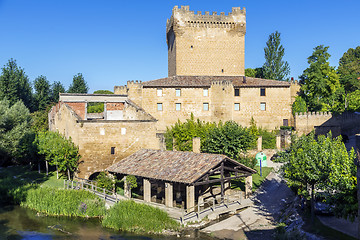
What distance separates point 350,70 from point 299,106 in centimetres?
2581

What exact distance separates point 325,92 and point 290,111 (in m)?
4.84

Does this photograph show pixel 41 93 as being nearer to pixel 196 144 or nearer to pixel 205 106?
pixel 205 106

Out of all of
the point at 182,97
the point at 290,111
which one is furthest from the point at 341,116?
the point at 182,97

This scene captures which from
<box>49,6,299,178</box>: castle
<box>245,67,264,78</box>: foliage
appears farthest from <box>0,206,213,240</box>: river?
<box>245,67,264,78</box>: foliage

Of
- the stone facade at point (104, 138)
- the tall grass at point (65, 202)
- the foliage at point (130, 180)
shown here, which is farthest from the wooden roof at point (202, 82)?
the tall grass at point (65, 202)

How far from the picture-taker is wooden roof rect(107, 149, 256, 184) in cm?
2022

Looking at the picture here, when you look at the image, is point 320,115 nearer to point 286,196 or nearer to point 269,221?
point 286,196

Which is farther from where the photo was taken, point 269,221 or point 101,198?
point 101,198

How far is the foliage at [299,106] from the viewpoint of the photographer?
4109cm

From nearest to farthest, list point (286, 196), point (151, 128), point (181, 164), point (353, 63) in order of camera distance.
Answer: point (181, 164) < point (286, 196) < point (151, 128) < point (353, 63)

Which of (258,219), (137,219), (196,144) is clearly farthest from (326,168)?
(196,144)

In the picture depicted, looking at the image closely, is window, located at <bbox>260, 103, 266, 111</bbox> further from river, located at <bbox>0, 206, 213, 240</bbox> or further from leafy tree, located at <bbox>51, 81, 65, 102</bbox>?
leafy tree, located at <bbox>51, 81, 65, 102</bbox>

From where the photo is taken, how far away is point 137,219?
19391 millimetres

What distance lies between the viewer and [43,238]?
18.2 metres
